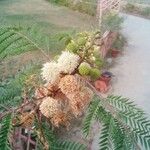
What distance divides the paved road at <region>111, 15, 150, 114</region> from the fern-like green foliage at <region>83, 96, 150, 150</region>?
6314 millimetres

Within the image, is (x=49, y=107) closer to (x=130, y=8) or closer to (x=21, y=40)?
(x=21, y=40)

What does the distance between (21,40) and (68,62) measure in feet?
1.14

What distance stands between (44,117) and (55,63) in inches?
7.7

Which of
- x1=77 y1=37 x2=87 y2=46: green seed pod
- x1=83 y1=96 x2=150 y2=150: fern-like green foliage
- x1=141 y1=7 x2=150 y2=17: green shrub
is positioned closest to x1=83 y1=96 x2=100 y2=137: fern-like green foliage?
x1=83 y1=96 x2=150 y2=150: fern-like green foliage

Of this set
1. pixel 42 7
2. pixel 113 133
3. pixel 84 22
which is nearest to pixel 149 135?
pixel 113 133

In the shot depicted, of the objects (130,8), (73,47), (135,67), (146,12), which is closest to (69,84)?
(73,47)

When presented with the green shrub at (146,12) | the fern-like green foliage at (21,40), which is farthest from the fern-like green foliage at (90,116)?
the green shrub at (146,12)

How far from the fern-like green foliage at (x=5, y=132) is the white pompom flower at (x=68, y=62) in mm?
265

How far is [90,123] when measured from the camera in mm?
1524

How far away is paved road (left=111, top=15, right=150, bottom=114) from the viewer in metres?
8.57

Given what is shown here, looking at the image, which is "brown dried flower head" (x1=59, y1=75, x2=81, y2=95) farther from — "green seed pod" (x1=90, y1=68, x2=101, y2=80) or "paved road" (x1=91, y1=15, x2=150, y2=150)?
"paved road" (x1=91, y1=15, x2=150, y2=150)

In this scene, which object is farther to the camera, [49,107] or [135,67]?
[135,67]

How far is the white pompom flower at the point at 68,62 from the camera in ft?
4.99

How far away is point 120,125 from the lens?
1.49m
